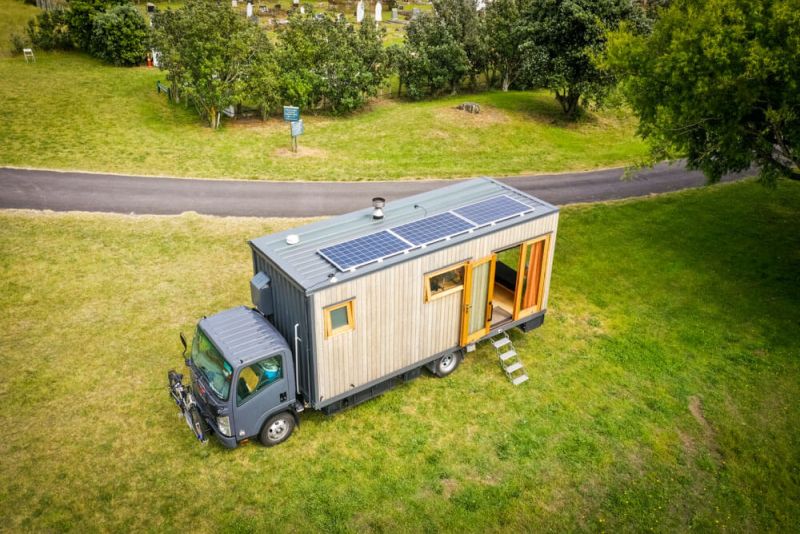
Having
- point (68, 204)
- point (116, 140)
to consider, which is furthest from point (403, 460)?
point (116, 140)

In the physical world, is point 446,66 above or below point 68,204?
above

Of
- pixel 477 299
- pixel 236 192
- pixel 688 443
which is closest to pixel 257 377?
pixel 477 299

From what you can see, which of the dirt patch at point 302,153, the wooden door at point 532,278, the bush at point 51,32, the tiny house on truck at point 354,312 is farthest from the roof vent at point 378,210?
the bush at point 51,32

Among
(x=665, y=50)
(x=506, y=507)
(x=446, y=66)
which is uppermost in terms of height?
(x=665, y=50)

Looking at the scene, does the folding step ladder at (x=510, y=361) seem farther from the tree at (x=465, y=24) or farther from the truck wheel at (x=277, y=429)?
the tree at (x=465, y=24)

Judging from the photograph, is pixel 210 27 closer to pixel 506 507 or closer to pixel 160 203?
pixel 160 203

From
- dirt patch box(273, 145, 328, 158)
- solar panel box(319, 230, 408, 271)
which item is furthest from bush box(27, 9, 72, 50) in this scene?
solar panel box(319, 230, 408, 271)

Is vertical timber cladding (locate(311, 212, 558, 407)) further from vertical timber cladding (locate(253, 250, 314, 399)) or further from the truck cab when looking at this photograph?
the truck cab
